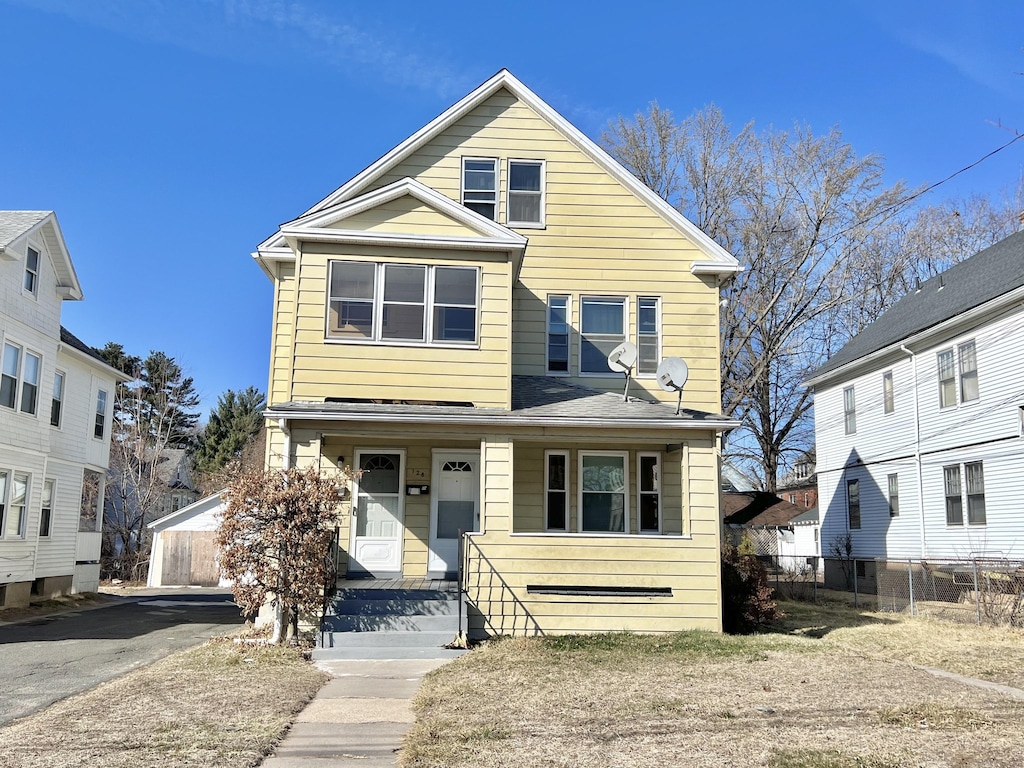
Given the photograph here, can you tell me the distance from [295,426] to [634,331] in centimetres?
645

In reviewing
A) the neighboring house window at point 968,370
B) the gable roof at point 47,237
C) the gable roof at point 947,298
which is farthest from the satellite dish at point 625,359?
the gable roof at point 47,237

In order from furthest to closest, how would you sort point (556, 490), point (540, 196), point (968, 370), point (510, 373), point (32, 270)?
1. point (968, 370)
2. point (32, 270)
3. point (540, 196)
4. point (556, 490)
5. point (510, 373)

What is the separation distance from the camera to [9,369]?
1850 centimetres

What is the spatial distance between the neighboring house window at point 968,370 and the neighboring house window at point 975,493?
5.39ft

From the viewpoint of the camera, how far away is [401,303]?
13.7m

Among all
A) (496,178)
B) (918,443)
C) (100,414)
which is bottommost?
(918,443)

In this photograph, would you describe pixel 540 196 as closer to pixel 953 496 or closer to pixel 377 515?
pixel 377 515

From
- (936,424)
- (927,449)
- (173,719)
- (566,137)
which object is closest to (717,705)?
(173,719)

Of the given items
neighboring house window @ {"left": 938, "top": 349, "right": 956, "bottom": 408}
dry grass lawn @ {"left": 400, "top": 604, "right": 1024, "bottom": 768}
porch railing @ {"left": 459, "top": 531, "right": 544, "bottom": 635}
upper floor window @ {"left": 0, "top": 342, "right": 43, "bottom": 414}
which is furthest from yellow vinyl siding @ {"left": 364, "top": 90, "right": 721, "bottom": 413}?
upper floor window @ {"left": 0, "top": 342, "right": 43, "bottom": 414}

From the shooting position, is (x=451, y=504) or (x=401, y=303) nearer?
(x=401, y=303)

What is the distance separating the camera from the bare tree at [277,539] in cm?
1139

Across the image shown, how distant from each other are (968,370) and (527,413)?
12.7 m

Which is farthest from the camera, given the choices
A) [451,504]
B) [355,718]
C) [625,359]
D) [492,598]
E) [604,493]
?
[604,493]

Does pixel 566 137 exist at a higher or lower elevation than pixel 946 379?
higher
